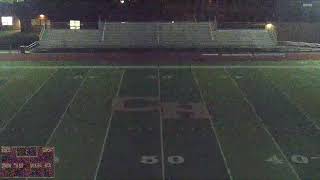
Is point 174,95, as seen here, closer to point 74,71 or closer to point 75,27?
point 74,71

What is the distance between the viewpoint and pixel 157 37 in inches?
1622

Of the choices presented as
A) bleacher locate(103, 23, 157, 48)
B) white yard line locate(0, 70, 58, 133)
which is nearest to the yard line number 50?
white yard line locate(0, 70, 58, 133)

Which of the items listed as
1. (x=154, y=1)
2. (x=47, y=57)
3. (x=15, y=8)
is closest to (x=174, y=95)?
(x=47, y=57)

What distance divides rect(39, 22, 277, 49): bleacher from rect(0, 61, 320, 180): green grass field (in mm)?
10979

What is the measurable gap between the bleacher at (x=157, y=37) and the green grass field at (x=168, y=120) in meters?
11.0

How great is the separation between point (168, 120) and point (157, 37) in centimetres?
2307

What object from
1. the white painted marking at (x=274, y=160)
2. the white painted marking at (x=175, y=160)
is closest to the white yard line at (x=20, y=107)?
the white painted marking at (x=175, y=160)

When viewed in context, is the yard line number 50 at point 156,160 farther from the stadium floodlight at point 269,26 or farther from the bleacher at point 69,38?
the stadium floodlight at point 269,26

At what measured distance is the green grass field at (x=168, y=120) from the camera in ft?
46.4

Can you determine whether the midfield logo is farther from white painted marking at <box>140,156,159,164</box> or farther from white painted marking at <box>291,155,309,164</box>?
white painted marking at <box>291,155,309,164</box>

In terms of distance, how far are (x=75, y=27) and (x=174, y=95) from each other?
937 inches

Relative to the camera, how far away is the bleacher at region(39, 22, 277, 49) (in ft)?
131

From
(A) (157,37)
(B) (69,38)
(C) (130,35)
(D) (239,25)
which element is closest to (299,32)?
(D) (239,25)
